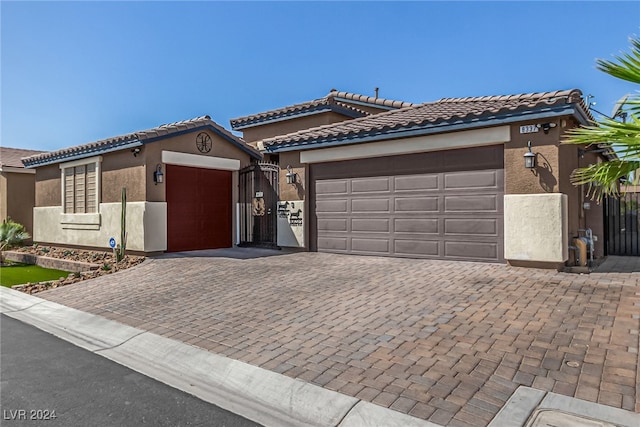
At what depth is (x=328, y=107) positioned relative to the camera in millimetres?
15711

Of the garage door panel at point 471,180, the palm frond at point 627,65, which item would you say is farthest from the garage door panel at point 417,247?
the palm frond at point 627,65

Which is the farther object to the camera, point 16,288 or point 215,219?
point 215,219

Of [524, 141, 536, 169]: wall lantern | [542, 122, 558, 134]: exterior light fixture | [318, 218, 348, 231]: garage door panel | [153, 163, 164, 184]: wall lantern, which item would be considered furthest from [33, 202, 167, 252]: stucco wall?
[542, 122, 558, 134]: exterior light fixture

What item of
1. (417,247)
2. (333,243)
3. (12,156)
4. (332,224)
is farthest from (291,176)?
(12,156)

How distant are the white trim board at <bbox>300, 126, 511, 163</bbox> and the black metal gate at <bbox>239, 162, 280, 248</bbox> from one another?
217cm

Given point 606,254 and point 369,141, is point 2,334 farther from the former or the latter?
point 606,254

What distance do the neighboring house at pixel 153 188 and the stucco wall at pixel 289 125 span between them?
2.40 meters

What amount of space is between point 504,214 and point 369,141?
398cm

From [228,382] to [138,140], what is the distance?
9838 mm

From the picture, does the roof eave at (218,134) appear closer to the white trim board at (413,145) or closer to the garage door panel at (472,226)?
the white trim board at (413,145)

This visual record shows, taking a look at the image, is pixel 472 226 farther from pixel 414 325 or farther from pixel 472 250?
pixel 414 325

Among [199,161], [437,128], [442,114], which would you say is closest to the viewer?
[437,128]

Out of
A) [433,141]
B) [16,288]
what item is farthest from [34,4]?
[433,141]

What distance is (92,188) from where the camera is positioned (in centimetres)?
1445
